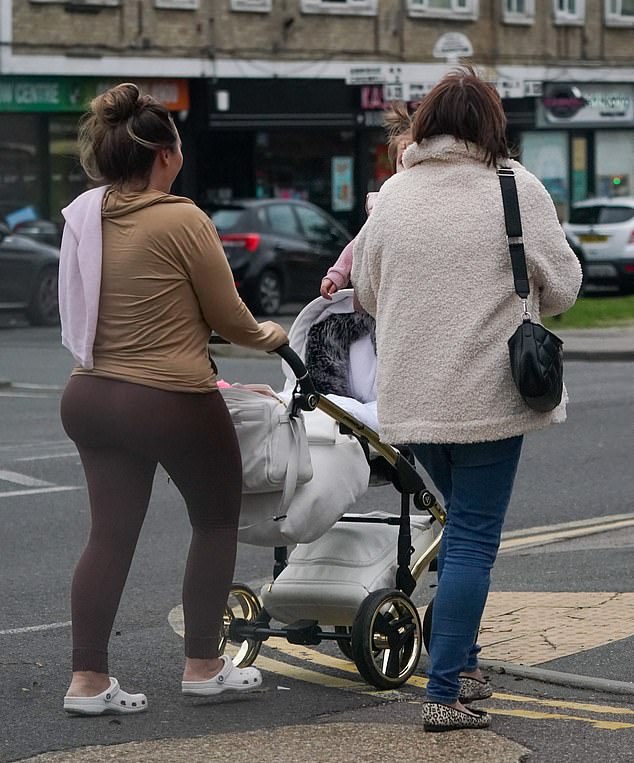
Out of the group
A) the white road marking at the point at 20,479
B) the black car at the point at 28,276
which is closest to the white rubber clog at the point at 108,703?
the white road marking at the point at 20,479

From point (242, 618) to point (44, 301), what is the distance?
59.2 ft

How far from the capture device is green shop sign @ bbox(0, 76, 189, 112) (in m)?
29.2

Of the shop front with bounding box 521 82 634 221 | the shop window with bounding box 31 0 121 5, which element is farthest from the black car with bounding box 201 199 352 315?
the shop front with bounding box 521 82 634 221

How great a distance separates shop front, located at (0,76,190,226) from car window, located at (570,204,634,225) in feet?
25.8

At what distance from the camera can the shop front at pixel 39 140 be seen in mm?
29328

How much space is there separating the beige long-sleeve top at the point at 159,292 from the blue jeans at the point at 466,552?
822 millimetres

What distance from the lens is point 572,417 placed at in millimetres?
13953

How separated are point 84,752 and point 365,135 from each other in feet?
101

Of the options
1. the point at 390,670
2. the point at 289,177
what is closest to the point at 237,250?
the point at 289,177

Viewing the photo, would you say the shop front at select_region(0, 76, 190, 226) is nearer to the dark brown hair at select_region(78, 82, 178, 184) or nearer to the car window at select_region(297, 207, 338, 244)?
the car window at select_region(297, 207, 338, 244)

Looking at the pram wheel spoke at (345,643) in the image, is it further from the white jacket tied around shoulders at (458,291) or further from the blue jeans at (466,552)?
the white jacket tied around shoulders at (458,291)

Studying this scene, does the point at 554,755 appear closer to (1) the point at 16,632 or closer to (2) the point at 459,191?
(2) the point at 459,191

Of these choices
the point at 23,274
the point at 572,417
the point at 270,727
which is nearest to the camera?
Answer: the point at 270,727

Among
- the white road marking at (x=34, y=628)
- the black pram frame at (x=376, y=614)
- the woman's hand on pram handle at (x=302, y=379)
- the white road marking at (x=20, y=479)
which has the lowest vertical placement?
the white road marking at (x=20, y=479)
